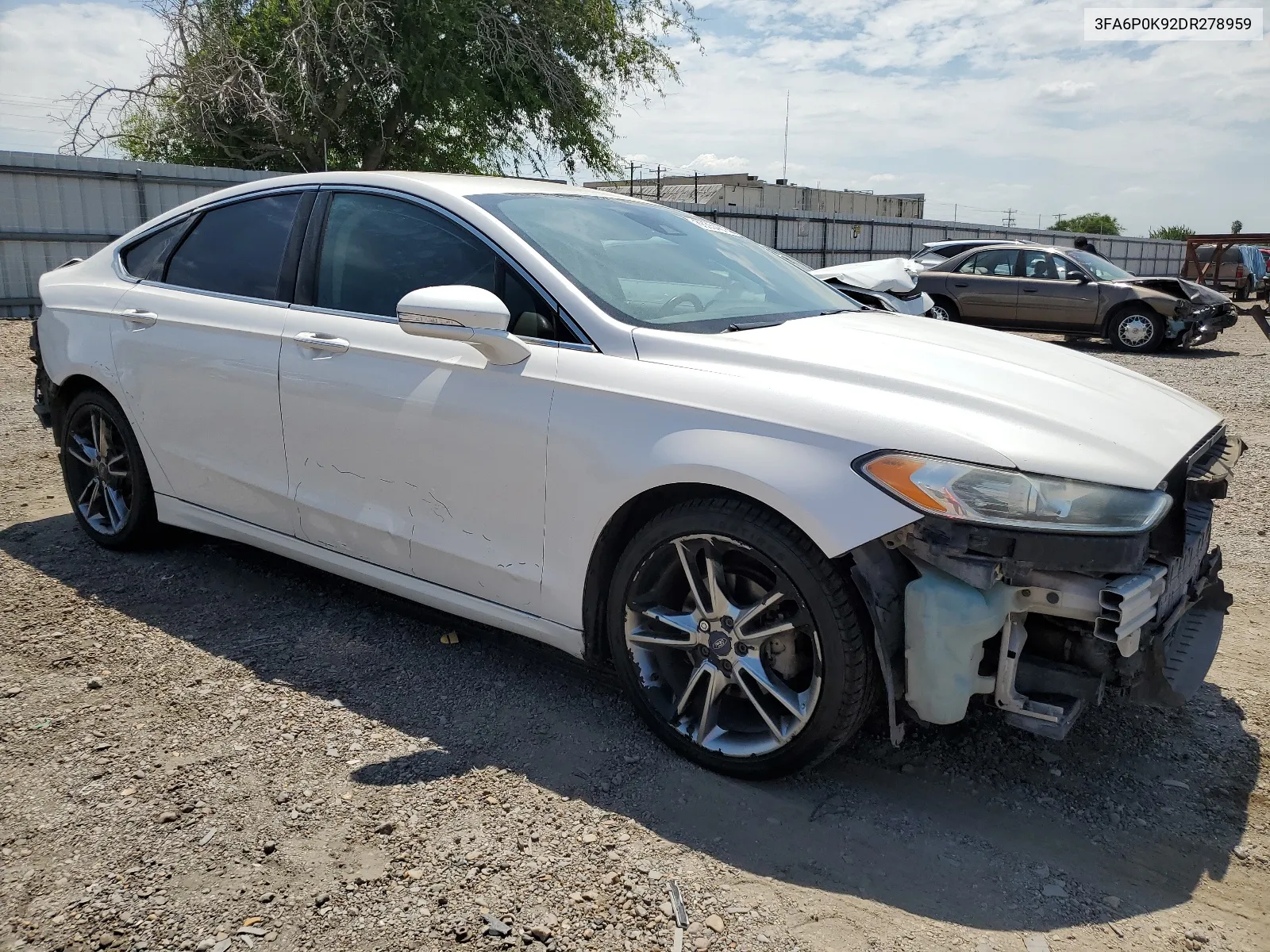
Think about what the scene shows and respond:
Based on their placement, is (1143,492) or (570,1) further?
(570,1)

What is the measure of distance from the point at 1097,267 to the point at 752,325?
13415 mm

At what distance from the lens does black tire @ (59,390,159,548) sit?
4.27 meters

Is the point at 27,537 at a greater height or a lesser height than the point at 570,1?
lesser

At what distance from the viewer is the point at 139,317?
4102 millimetres

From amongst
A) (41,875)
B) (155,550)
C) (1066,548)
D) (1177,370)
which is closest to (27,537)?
(155,550)

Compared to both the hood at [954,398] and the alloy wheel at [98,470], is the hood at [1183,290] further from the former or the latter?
the alloy wheel at [98,470]

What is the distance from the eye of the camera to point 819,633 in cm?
249

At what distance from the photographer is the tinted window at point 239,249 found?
378 centimetres

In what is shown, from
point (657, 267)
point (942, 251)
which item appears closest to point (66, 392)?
point (657, 267)

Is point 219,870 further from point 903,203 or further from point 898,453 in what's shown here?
point 903,203

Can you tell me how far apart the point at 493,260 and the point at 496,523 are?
2.79 feet

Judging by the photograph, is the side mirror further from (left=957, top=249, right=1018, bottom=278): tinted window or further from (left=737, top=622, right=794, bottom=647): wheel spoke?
(left=957, top=249, right=1018, bottom=278): tinted window

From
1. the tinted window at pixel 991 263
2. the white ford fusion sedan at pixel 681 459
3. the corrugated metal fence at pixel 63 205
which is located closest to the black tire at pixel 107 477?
the white ford fusion sedan at pixel 681 459

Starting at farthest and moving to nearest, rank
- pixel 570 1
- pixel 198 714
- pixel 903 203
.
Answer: pixel 903 203, pixel 570 1, pixel 198 714
